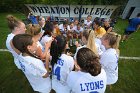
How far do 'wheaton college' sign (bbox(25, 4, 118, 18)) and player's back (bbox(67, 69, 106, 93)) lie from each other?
30.1 feet

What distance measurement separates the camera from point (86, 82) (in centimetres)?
337

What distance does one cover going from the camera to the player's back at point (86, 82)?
3.36m

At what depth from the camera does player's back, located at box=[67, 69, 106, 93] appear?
336 cm

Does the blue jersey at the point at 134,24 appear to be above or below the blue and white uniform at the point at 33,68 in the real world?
below

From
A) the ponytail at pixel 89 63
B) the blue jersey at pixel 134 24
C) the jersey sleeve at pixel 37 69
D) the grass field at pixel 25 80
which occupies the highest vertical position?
the ponytail at pixel 89 63

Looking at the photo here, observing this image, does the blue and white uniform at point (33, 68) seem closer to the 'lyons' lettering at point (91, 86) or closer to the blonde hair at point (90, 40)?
the 'lyons' lettering at point (91, 86)

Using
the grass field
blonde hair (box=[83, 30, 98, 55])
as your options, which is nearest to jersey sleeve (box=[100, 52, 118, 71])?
blonde hair (box=[83, 30, 98, 55])

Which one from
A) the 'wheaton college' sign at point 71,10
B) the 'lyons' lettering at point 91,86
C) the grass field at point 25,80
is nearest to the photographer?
the 'lyons' lettering at point 91,86

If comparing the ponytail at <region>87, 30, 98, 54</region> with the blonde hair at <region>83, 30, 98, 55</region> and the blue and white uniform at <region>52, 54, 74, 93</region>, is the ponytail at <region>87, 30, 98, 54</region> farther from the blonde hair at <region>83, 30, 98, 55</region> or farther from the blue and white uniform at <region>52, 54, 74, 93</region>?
the blue and white uniform at <region>52, 54, 74, 93</region>

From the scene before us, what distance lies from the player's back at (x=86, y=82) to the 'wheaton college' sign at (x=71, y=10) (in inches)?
362

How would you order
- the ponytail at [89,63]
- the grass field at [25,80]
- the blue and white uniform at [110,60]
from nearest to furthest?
the ponytail at [89,63] < the blue and white uniform at [110,60] < the grass field at [25,80]

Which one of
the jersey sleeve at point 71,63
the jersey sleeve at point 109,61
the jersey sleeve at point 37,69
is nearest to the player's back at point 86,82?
→ the jersey sleeve at point 71,63

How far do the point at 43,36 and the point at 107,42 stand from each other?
6.92 feet

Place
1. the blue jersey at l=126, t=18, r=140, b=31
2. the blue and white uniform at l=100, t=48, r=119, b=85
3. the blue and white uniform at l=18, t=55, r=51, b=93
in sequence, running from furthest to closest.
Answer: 1. the blue jersey at l=126, t=18, r=140, b=31
2. the blue and white uniform at l=100, t=48, r=119, b=85
3. the blue and white uniform at l=18, t=55, r=51, b=93
